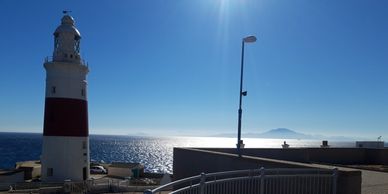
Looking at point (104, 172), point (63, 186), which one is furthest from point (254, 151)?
point (104, 172)

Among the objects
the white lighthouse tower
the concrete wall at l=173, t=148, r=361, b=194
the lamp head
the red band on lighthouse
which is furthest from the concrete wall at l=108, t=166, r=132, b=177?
the lamp head

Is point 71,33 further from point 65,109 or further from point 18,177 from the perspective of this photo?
point 18,177

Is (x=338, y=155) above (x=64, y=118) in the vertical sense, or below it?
below

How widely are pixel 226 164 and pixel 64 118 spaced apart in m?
20.3

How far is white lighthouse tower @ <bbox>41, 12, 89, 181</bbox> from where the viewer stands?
30797mm

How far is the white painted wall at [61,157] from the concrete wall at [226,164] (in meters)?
16.0

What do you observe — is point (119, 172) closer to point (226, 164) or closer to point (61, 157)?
point (61, 157)

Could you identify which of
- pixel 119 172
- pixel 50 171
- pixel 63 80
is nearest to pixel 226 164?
pixel 63 80

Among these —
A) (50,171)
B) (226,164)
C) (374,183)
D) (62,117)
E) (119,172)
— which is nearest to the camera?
(374,183)

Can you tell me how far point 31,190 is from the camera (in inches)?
1102

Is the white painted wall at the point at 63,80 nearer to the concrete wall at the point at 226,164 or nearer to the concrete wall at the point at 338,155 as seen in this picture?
the concrete wall at the point at 226,164

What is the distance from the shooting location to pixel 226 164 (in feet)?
44.2

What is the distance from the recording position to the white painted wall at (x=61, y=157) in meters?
30.8

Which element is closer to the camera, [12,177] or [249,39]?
[249,39]
